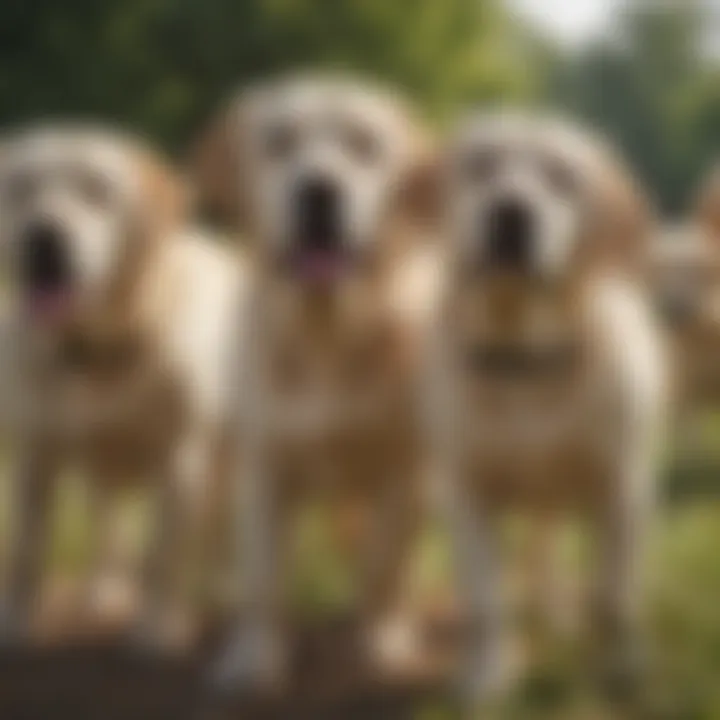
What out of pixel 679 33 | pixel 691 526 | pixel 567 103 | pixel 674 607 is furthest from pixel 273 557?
pixel 679 33

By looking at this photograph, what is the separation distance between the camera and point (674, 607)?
1959 mm

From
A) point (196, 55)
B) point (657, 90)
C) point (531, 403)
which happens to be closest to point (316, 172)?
point (531, 403)

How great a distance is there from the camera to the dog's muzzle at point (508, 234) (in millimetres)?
1650

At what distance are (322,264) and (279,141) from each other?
190 millimetres

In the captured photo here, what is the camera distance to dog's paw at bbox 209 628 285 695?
1837 millimetres

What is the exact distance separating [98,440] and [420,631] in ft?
1.85

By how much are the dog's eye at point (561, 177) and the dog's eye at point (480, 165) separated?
6cm

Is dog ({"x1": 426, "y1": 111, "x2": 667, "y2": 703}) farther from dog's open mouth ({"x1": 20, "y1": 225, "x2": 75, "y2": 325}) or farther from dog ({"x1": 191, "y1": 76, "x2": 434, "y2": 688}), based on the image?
dog's open mouth ({"x1": 20, "y1": 225, "x2": 75, "y2": 325})

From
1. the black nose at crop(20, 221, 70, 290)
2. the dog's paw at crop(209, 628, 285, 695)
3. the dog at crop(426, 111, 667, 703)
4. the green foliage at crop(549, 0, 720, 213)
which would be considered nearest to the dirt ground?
the dog's paw at crop(209, 628, 285, 695)

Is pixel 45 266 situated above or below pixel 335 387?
above

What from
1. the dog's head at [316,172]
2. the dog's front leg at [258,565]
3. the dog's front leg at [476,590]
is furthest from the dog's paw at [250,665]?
the dog's head at [316,172]

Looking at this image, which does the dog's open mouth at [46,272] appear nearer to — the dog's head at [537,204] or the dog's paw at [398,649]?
the dog's head at [537,204]

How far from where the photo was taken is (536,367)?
1.73 metres

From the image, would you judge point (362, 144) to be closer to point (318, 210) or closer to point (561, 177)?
point (318, 210)
